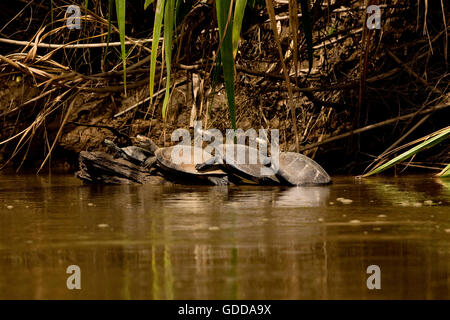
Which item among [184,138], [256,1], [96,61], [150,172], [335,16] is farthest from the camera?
[96,61]

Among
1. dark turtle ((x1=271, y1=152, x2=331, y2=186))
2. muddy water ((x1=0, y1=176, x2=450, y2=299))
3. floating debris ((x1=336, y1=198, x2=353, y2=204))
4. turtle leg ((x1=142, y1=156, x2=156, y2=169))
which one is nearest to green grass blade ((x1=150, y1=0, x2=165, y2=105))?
muddy water ((x1=0, y1=176, x2=450, y2=299))

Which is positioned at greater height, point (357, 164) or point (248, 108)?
point (248, 108)

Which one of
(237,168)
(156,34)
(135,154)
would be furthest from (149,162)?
(156,34)

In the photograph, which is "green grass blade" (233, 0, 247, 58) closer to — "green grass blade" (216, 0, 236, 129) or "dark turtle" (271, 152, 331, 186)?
"green grass blade" (216, 0, 236, 129)

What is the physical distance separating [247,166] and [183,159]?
1.33 feet

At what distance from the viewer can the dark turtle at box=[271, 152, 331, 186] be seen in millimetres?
4195

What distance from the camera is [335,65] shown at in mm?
5523

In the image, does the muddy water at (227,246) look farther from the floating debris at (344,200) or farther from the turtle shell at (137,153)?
the turtle shell at (137,153)

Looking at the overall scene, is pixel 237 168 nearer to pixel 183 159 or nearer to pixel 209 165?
pixel 209 165

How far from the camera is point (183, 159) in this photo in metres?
4.47

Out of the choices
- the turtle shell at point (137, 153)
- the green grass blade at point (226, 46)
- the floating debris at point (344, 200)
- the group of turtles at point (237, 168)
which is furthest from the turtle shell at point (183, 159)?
the green grass blade at point (226, 46)

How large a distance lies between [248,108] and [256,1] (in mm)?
1908

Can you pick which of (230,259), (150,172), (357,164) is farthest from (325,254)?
(357,164)
